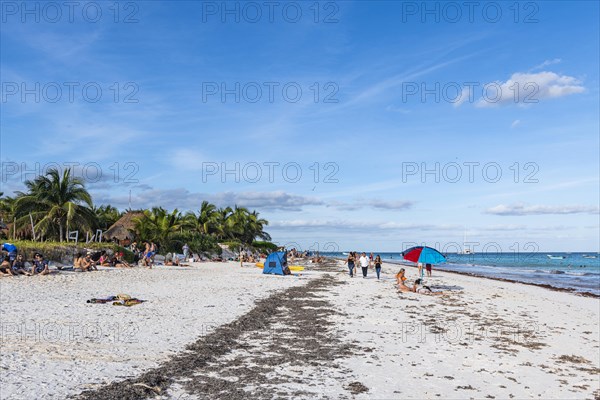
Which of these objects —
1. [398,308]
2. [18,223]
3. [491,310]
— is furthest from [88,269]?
[491,310]

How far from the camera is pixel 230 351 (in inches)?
384

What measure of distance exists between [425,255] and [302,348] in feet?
44.3

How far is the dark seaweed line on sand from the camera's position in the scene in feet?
23.3

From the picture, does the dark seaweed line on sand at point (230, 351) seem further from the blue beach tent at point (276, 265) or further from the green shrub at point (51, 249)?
the green shrub at point (51, 249)

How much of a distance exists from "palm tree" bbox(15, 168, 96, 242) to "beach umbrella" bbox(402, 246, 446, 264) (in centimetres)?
2469

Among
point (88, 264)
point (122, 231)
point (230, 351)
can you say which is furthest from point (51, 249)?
point (230, 351)

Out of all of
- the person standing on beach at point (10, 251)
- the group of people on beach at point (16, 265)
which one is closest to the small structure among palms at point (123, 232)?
the group of people on beach at point (16, 265)

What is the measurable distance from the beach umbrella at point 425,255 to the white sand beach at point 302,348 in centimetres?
373

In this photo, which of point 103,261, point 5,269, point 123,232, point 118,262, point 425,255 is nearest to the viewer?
point 5,269

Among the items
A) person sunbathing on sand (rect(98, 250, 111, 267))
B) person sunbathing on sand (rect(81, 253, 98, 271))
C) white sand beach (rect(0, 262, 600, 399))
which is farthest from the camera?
person sunbathing on sand (rect(98, 250, 111, 267))

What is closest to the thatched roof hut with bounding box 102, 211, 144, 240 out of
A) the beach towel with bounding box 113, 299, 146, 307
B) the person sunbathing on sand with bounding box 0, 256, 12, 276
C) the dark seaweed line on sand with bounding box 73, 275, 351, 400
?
the person sunbathing on sand with bounding box 0, 256, 12, 276

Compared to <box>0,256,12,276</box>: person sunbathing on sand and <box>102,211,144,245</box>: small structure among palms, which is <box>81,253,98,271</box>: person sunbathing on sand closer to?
<box>0,256,12,276</box>: person sunbathing on sand

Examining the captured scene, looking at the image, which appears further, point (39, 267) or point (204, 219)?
point (204, 219)

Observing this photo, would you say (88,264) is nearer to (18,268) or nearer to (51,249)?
(51,249)
